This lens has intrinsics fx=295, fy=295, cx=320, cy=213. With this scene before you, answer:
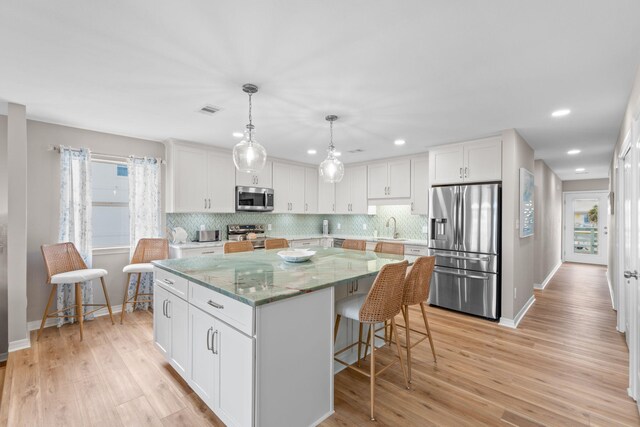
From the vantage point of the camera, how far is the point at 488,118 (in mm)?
3258

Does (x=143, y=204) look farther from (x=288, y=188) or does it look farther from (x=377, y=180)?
(x=377, y=180)

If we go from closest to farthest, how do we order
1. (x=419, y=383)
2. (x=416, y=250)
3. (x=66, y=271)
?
(x=419, y=383) → (x=66, y=271) → (x=416, y=250)

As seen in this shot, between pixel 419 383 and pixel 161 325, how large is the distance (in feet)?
7.50

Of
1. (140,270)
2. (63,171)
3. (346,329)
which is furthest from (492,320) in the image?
(63,171)

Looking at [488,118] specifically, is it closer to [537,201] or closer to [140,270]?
[537,201]

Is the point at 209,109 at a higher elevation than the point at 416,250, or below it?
higher

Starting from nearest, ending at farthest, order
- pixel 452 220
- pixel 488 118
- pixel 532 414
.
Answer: pixel 532 414 < pixel 488 118 < pixel 452 220

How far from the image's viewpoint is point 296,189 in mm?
6043

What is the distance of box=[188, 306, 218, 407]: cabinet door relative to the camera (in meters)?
1.94

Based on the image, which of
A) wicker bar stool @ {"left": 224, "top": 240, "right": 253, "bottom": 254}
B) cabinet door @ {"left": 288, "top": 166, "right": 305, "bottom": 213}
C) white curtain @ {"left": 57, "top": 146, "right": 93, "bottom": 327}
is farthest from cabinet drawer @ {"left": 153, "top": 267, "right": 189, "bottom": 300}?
cabinet door @ {"left": 288, "top": 166, "right": 305, "bottom": 213}

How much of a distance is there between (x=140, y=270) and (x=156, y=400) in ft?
6.58

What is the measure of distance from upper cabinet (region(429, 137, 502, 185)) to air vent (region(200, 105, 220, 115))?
3.18m

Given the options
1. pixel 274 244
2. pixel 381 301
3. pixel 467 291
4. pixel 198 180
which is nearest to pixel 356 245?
pixel 274 244

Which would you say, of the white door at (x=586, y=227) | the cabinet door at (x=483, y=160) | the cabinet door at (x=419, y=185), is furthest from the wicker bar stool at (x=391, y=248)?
the white door at (x=586, y=227)
